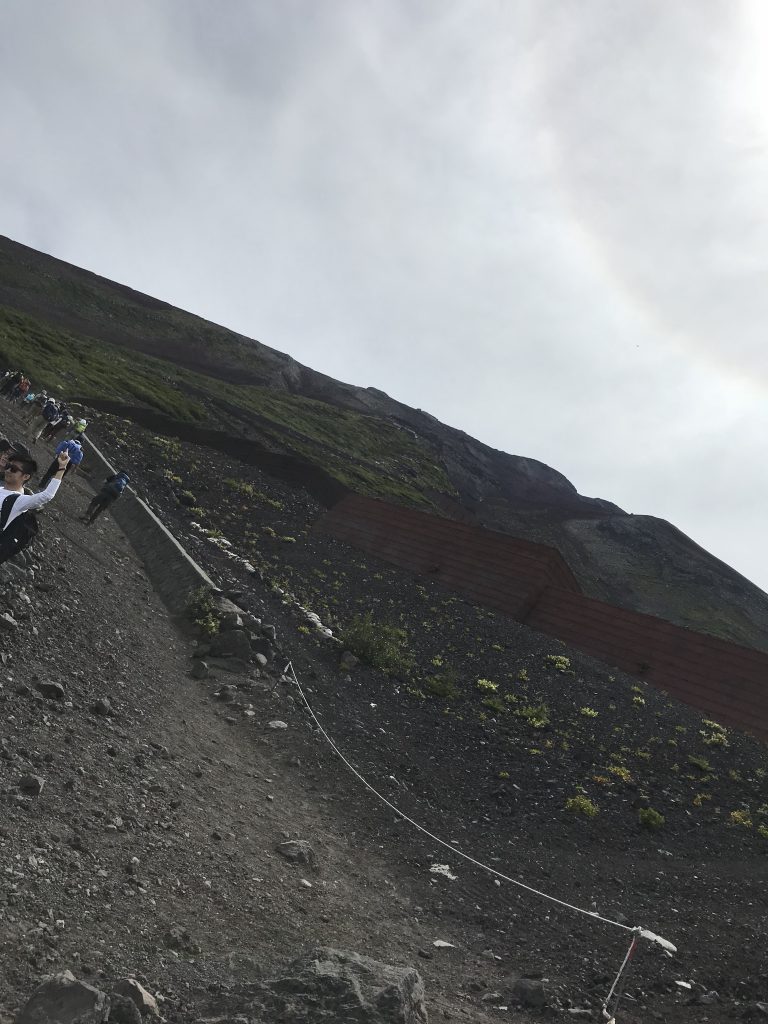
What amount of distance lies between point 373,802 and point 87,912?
6576 millimetres

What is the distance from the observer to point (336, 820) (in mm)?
10609

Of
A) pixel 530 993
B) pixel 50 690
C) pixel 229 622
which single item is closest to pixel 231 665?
pixel 229 622

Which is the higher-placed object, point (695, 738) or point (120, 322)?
point (120, 322)

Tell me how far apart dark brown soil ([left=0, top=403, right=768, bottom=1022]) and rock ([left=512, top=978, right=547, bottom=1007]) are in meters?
0.25

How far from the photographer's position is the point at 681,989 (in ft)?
25.8

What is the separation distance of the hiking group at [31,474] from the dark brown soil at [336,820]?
1.24 meters

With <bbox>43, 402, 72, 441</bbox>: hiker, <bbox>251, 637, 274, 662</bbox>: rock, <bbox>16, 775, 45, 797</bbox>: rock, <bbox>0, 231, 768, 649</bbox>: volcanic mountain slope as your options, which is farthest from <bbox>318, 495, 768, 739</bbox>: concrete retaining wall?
<bbox>16, 775, 45, 797</bbox>: rock

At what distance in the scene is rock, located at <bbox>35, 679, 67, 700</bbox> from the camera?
8.86 metres

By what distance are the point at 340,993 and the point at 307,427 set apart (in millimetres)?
87333

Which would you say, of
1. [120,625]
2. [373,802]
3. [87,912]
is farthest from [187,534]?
[87,912]

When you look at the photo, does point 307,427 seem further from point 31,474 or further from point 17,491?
point 17,491

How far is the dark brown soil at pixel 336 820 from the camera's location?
6277 millimetres

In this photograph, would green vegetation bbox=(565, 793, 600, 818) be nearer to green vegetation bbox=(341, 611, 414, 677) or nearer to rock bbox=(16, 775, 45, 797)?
green vegetation bbox=(341, 611, 414, 677)

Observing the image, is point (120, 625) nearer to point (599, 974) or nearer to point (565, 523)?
point (599, 974)
